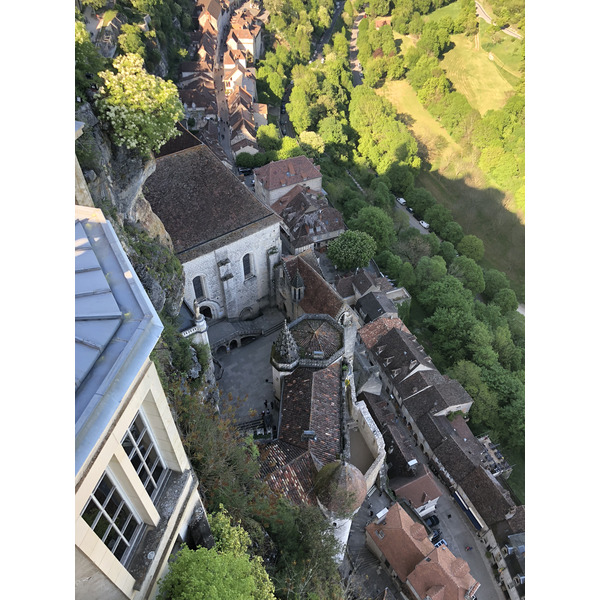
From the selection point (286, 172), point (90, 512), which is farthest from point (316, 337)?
point (286, 172)

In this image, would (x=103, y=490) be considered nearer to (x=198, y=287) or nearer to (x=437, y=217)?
(x=198, y=287)

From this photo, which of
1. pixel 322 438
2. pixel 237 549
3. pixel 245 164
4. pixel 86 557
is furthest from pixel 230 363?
pixel 245 164

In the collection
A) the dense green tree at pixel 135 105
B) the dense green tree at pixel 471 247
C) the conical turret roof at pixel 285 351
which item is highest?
the dense green tree at pixel 471 247

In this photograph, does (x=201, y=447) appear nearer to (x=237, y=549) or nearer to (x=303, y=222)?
(x=237, y=549)

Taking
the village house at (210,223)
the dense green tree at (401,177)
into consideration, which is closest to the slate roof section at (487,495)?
the village house at (210,223)

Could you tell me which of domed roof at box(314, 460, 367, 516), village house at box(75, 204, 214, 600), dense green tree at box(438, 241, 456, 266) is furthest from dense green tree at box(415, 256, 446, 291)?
village house at box(75, 204, 214, 600)

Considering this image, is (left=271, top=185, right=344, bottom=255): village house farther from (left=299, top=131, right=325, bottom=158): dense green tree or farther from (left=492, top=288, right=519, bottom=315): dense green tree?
(left=492, top=288, right=519, bottom=315): dense green tree

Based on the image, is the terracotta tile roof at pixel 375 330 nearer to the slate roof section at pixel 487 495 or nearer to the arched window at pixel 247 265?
the arched window at pixel 247 265
